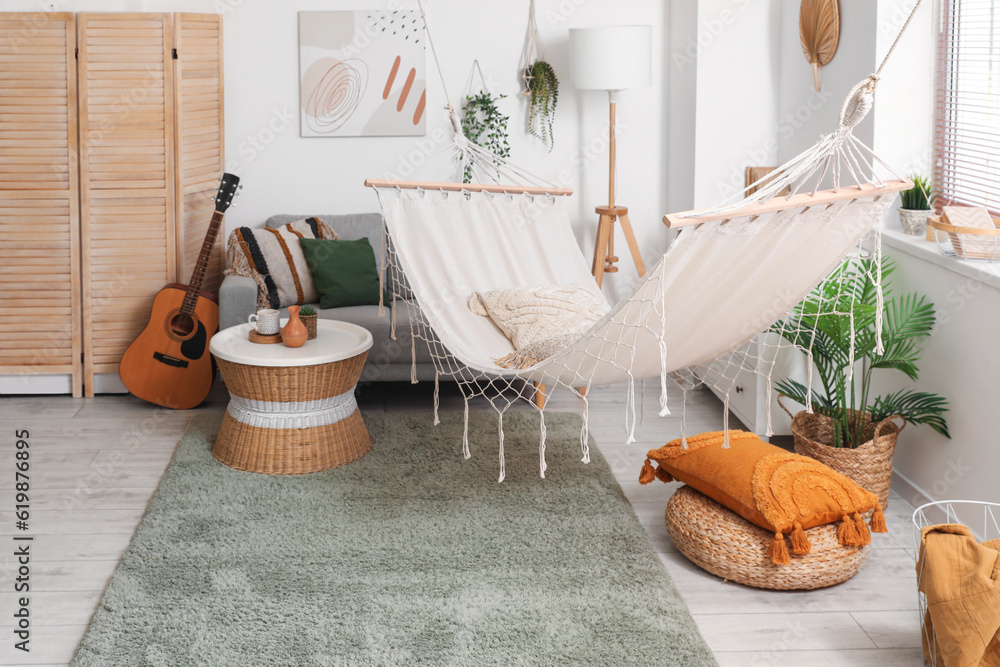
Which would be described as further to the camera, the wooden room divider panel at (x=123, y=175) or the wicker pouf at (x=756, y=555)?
the wooden room divider panel at (x=123, y=175)

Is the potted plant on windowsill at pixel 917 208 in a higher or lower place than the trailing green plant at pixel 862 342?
higher

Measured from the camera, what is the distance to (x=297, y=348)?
3.25 m

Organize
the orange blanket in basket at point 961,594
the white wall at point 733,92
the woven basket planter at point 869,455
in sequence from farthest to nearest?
1. the white wall at point 733,92
2. the woven basket planter at point 869,455
3. the orange blanket in basket at point 961,594

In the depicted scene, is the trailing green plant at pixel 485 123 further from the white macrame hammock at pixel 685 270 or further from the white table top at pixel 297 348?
the white table top at pixel 297 348

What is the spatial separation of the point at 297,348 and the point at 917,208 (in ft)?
7.01

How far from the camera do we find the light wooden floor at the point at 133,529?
7.25ft

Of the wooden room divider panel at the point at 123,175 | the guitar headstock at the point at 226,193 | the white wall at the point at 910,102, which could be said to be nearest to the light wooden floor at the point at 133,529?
the wooden room divider panel at the point at 123,175

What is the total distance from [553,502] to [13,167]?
266 centimetres

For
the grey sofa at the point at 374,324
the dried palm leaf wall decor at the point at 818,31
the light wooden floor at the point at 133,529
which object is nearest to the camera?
the light wooden floor at the point at 133,529

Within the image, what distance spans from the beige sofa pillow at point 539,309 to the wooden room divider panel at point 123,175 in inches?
62.9

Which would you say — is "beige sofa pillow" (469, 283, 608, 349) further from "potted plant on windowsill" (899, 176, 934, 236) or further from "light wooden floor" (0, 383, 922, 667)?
"potted plant on windowsill" (899, 176, 934, 236)

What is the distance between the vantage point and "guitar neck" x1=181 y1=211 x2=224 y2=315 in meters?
3.86

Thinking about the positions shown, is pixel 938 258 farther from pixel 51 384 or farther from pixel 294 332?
pixel 51 384

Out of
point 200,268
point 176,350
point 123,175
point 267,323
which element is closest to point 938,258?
point 267,323
